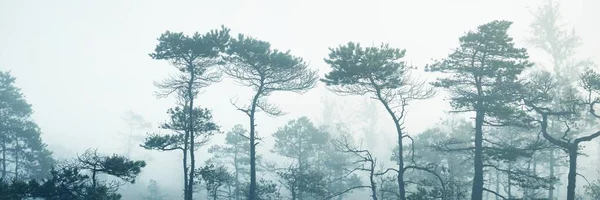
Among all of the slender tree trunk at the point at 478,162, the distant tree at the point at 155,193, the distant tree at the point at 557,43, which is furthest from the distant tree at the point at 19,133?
the distant tree at the point at 557,43

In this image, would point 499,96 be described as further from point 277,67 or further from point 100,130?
point 100,130

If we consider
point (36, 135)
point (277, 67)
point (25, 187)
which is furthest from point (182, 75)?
point (36, 135)

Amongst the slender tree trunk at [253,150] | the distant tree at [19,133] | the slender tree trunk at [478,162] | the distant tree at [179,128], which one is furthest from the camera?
the distant tree at [19,133]

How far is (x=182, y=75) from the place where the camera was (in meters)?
19.0

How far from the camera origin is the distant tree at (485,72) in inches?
628

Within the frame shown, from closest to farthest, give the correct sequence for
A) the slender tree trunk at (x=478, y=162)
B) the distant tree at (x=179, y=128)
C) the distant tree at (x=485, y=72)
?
the distant tree at (x=485, y=72)
the slender tree trunk at (x=478, y=162)
the distant tree at (x=179, y=128)

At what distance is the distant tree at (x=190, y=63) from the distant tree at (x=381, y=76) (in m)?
6.47

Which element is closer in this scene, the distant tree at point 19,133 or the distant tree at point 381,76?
A: the distant tree at point 381,76

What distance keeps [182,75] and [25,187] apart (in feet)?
28.5

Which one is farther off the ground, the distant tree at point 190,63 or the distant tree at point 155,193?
the distant tree at point 190,63

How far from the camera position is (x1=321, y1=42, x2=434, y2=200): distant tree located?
1602 cm

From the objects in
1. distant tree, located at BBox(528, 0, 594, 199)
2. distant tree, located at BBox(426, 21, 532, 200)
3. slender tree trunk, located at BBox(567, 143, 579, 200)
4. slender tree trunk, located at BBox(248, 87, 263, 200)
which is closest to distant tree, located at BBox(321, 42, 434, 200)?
distant tree, located at BBox(426, 21, 532, 200)

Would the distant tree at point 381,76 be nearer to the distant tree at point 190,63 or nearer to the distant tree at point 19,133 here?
the distant tree at point 190,63

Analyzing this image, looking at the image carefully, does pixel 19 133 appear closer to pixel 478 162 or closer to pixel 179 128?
pixel 179 128
